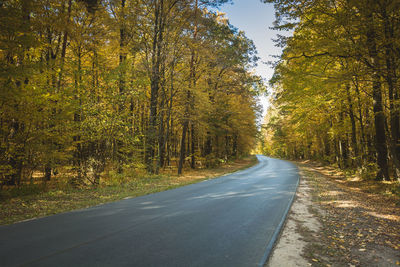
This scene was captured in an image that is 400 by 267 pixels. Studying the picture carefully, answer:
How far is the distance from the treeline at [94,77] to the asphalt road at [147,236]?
4194mm

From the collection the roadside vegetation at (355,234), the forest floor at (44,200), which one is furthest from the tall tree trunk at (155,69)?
the roadside vegetation at (355,234)

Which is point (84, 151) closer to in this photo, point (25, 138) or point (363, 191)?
point (25, 138)

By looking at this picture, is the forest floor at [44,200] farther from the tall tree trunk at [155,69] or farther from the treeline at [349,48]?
the treeline at [349,48]

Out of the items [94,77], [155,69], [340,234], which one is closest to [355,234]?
[340,234]

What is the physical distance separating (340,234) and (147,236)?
423cm

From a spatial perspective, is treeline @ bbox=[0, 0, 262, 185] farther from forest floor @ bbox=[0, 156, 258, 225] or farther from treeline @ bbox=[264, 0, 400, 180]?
treeline @ bbox=[264, 0, 400, 180]

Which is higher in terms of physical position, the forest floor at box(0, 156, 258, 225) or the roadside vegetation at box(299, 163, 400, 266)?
the forest floor at box(0, 156, 258, 225)

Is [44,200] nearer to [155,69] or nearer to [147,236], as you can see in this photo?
[147,236]

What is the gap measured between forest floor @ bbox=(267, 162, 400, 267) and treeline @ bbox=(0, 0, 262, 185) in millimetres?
8197

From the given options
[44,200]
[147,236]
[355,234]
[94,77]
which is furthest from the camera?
[94,77]

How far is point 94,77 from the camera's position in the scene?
37.3ft

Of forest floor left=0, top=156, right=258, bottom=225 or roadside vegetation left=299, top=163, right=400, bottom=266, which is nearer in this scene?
roadside vegetation left=299, top=163, right=400, bottom=266

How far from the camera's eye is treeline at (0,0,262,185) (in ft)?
23.1

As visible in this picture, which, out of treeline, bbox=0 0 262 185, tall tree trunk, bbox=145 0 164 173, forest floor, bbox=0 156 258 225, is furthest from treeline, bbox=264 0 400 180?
forest floor, bbox=0 156 258 225
